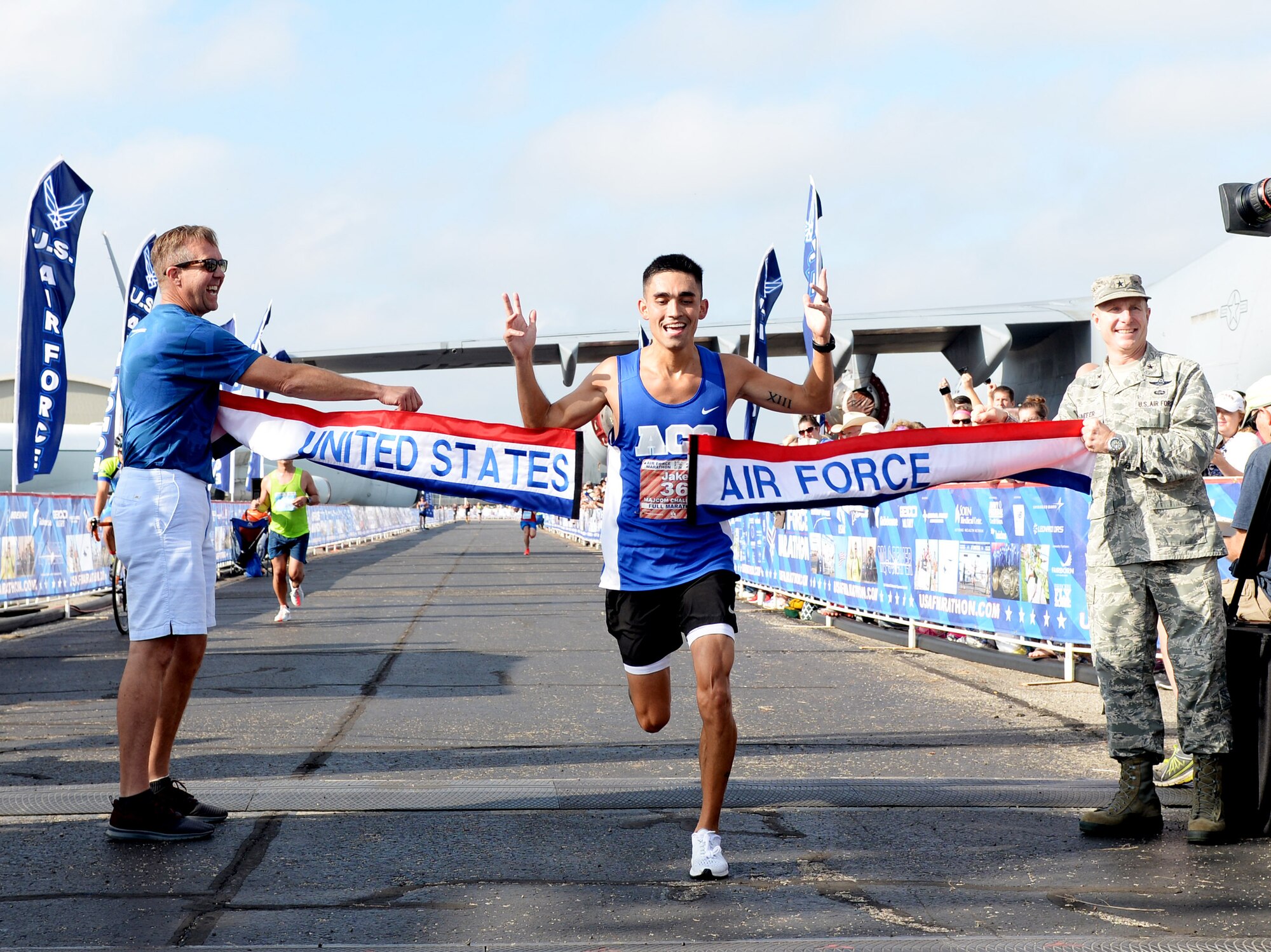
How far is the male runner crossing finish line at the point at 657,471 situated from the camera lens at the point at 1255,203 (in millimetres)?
1637

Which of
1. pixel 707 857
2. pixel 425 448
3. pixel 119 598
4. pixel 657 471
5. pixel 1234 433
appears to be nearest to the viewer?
pixel 707 857

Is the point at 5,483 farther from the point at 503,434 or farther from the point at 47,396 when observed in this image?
the point at 503,434

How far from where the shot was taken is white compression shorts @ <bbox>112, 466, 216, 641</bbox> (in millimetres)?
4773

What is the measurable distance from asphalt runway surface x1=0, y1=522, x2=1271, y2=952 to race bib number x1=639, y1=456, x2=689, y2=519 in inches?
46.9

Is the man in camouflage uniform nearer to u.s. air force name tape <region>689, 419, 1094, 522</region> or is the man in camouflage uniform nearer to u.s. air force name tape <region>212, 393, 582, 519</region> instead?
u.s. air force name tape <region>689, 419, 1094, 522</region>

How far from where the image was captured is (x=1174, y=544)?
486 centimetres

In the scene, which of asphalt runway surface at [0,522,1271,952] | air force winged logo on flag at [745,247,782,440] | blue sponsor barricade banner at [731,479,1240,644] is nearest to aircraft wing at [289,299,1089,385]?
air force winged logo on flag at [745,247,782,440]

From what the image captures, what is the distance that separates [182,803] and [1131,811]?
3.58 meters

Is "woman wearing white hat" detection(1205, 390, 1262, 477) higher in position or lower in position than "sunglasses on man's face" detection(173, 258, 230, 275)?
lower

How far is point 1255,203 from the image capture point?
482 centimetres

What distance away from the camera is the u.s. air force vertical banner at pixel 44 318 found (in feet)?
49.3

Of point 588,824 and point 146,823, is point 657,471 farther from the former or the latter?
point 146,823

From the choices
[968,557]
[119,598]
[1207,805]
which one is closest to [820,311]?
[1207,805]

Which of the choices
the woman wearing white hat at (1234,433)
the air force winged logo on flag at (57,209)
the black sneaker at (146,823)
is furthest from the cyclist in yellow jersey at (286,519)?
the black sneaker at (146,823)
